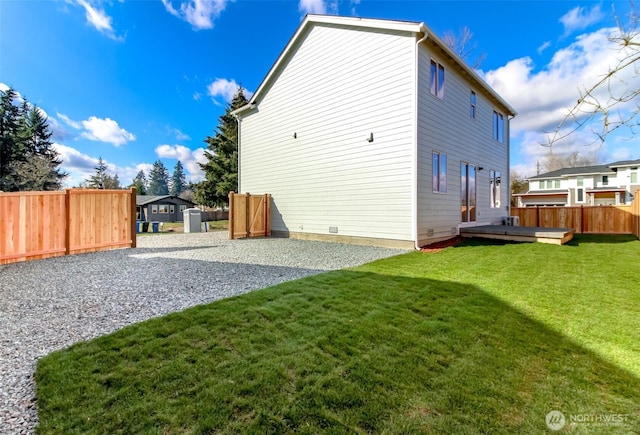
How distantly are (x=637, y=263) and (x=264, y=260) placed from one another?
321 inches

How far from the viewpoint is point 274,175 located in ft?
40.8

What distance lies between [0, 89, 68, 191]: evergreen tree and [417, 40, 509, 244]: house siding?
32063 millimetres

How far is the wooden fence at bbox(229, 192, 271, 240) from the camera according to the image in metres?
11.4

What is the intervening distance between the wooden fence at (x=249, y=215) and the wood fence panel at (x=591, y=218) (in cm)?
1323

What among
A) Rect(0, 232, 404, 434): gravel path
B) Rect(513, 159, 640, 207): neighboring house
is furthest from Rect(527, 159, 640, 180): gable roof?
Rect(0, 232, 404, 434): gravel path

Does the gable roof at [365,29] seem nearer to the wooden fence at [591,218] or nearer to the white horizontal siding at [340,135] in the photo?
the white horizontal siding at [340,135]

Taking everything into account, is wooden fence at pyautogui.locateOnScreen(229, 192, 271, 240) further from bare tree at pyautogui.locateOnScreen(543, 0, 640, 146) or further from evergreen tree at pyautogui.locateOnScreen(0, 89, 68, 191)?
evergreen tree at pyautogui.locateOnScreen(0, 89, 68, 191)

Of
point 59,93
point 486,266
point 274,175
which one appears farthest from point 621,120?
point 59,93

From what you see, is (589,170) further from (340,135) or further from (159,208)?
(159,208)

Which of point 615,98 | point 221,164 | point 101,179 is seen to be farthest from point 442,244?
point 101,179

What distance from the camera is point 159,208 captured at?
36750mm

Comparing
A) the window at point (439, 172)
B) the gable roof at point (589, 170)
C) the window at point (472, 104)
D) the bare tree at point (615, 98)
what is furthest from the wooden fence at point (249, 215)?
the gable roof at point (589, 170)

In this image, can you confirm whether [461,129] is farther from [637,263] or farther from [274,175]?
[274,175]

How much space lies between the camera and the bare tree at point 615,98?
2.13 metres
